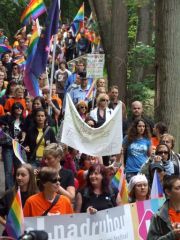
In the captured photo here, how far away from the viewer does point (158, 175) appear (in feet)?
30.9

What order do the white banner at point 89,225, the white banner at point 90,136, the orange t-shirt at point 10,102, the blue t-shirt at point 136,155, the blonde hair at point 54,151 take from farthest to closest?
the orange t-shirt at point 10,102 < the blue t-shirt at point 136,155 < the white banner at point 90,136 < the blonde hair at point 54,151 < the white banner at point 89,225

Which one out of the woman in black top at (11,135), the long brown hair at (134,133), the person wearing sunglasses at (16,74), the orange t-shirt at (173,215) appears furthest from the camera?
the person wearing sunglasses at (16,74)

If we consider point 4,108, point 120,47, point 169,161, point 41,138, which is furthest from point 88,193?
point 120,47

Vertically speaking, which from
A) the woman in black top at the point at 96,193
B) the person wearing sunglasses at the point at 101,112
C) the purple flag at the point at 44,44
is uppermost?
the purple flag at the point at 44,44

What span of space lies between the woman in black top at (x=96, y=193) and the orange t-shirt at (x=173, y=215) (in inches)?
68.6

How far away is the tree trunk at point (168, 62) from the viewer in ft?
46.0

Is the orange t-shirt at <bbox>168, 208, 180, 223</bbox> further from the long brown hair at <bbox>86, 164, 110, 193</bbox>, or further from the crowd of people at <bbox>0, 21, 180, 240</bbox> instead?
the long brown hair at <bbox>86, 164, 110, 193</bbox>

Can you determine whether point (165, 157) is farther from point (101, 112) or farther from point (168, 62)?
point (168, 62)

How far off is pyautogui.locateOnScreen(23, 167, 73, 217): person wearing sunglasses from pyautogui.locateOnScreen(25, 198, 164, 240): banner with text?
77mm

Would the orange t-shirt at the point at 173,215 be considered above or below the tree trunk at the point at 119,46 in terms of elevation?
below

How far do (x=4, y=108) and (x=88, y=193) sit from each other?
582cm

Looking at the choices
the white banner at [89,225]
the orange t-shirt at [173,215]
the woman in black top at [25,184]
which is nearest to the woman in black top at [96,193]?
the white banner at [89,225]

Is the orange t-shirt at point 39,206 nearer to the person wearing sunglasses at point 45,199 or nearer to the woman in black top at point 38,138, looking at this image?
the person wearing sunglasses at point 45,199

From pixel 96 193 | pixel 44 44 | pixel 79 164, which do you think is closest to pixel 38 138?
pixel 79 164
